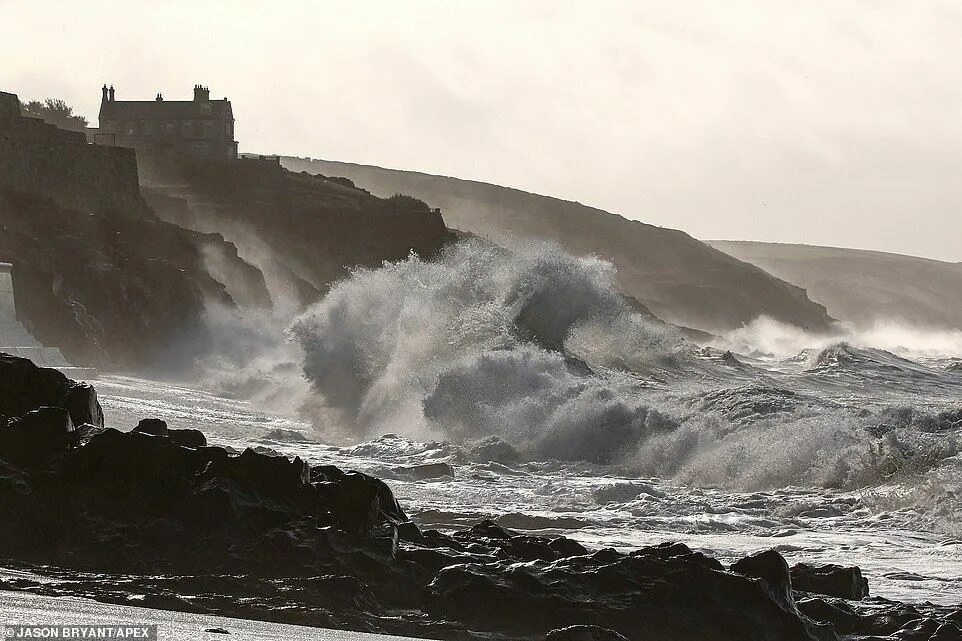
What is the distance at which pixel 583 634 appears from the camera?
6.08 m

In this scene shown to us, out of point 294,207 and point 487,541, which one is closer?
point 487,541

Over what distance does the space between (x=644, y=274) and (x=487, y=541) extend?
95.6 metres

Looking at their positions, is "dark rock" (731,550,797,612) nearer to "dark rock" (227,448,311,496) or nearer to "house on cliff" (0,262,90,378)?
"dark rock" (227,448,311,496)

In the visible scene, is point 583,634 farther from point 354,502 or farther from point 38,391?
point 38,391

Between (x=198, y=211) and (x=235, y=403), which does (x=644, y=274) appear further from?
(x=235, y=403)

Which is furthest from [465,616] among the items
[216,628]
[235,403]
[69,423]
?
[235,403]

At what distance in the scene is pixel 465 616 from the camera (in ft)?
22.3

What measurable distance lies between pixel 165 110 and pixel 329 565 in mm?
58486

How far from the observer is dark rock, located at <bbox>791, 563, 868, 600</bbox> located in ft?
25.5

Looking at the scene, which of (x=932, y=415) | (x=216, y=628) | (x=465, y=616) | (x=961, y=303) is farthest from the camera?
(x=961, y=303)

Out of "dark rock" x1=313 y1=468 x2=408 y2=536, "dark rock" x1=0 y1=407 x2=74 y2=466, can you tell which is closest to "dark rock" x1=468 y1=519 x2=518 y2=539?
"dark rock" x1=313 y1=468 x2=408 y2=536

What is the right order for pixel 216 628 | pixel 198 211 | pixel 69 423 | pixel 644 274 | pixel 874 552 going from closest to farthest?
pixel 216 628, pixel 69 423, pixel 874 552, pixel 198 211, pixel 644 274

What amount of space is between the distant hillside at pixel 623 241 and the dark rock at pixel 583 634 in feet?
291

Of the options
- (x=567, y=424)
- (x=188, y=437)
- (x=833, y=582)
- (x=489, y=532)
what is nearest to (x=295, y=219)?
(x=567, y=424)
